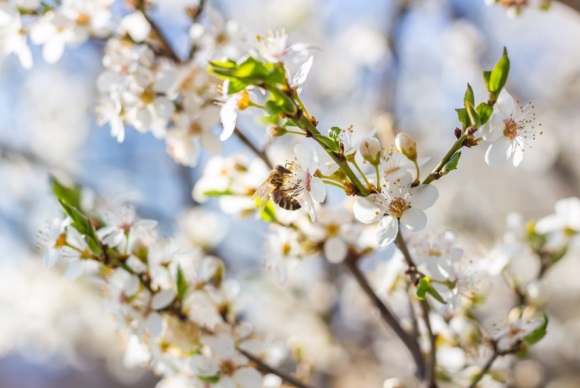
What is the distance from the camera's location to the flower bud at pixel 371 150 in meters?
0.66

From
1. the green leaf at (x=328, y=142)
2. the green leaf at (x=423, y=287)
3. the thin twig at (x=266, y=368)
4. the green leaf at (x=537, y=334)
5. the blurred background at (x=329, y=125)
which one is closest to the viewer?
the green leaf at (x=328, y=142)

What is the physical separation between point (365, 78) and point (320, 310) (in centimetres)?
222

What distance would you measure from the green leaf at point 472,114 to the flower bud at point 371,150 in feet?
0.33

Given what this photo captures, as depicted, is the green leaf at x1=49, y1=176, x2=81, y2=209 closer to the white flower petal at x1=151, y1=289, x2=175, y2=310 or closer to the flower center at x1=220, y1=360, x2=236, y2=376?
the white flower petal at x1=151, y1=289, x2=175, y2=310

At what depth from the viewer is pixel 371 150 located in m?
0.66

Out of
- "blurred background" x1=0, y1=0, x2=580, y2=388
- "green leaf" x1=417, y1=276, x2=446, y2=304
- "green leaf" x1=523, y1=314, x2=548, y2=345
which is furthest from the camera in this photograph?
"blurred background" x1=0, y1=0, x2=580, y2=388

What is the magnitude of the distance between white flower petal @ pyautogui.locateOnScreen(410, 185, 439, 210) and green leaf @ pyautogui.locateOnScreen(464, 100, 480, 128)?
8 centimetres

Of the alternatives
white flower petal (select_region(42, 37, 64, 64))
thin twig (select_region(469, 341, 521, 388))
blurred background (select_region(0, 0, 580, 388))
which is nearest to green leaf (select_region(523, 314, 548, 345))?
thin twig (select_region(469, 341, 521, 388))

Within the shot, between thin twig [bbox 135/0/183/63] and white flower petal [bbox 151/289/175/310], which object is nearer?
white flower petal [bbox 151/289/175/310]

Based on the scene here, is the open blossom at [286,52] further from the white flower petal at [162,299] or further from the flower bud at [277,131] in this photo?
the white flower petal at [162,299]

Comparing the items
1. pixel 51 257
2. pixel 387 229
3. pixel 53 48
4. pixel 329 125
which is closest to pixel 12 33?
pixel 53 48

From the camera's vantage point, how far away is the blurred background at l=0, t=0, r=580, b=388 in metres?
3.13

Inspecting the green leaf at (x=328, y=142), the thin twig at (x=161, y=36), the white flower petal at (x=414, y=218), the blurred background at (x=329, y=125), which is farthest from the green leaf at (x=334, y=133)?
the blurred background at (x=329, y=125)

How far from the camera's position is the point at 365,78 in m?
4.14
